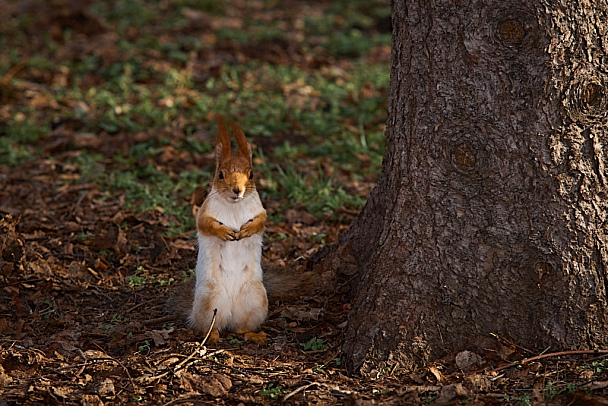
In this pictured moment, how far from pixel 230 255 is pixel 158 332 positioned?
499 millimetres

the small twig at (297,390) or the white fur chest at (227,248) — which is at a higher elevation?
the white fur chest at (227,248)

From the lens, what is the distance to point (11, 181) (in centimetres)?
603

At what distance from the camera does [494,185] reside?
323cm

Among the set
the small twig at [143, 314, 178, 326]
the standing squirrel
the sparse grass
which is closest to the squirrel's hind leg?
the standing squirrel

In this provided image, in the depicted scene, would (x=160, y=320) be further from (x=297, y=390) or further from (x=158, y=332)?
(x=297, y=390)

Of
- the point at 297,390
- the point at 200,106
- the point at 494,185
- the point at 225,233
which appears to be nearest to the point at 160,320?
the point at 225,233

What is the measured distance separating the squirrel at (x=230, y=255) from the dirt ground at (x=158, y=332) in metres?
0.09

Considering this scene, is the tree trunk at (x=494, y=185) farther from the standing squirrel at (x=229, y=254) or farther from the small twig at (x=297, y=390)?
Result: the standing squirrel at (x=229, y=254)

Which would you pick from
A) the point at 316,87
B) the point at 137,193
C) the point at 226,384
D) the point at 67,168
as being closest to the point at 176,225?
the point at 137,193

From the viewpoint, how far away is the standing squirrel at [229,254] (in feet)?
12.5

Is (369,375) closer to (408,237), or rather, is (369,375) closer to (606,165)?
(408,237)

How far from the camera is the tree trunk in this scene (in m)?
3.12

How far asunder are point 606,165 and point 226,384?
5.78 ft

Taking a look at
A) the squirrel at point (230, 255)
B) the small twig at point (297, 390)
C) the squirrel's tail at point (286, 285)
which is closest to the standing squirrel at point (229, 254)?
the squirrel at point (230, 255)
